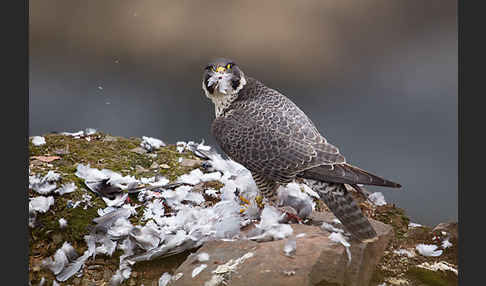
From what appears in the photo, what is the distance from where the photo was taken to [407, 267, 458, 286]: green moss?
2.61 m

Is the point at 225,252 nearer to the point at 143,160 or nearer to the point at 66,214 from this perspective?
the point at 66,214

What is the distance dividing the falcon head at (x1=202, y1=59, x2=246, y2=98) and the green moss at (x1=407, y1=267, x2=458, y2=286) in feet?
5.07

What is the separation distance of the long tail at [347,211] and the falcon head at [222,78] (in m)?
0.86

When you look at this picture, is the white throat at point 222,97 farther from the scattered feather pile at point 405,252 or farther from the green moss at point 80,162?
the scattered feather pile at point 405,252

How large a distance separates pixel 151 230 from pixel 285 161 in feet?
3.00

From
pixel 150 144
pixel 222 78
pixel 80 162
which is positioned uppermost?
pixel 222 78

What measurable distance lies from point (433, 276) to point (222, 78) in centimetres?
171

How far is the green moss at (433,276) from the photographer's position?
2.61 m

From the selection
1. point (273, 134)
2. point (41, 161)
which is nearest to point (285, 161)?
point (273, 134)

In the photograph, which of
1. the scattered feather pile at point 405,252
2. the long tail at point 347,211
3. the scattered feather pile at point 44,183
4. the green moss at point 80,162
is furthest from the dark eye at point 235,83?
the scattered feather pile at point 405,252

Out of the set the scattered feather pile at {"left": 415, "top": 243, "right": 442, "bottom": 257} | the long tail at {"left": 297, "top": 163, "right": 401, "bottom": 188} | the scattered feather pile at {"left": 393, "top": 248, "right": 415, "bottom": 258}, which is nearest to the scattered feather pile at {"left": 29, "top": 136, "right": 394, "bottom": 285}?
the long tail at {"left": 297, "top": 163, "right": 401, "bottom": 188}

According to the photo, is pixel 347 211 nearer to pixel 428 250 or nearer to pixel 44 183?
Result: pixel 428 250

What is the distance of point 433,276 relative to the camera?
263 centimetres

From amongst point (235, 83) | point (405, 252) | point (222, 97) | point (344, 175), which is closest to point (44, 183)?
point (222, 97)
